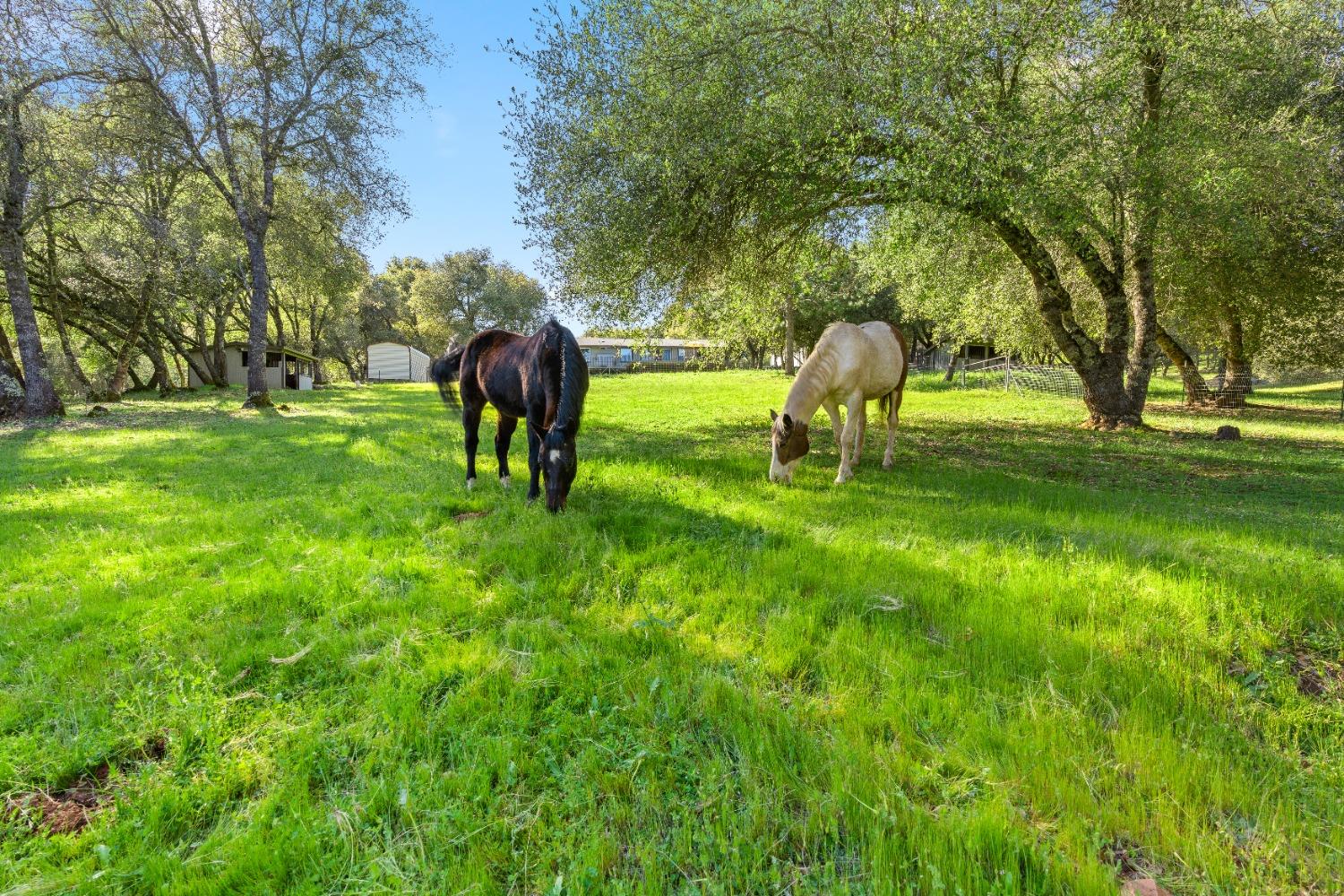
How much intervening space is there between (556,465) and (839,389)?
4.37m

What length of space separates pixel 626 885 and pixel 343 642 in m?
2.27

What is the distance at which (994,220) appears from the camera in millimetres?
10078

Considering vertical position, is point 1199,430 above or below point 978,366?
below

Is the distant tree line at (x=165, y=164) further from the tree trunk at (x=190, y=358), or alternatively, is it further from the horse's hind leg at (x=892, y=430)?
the horse's hind leg at (x=892, y=430)

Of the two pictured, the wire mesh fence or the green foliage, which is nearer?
the wire mesh fence

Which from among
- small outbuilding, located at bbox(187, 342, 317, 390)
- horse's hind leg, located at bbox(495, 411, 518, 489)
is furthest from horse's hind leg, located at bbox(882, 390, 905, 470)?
small outbuilding, located at bbox(187, 342, 317, 390)

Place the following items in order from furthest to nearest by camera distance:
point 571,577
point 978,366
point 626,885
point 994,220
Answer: point 978,366 < point 994,220 < point 571,577 < point 626,885

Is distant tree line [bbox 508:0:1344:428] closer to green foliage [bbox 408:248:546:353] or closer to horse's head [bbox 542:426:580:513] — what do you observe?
horse's head [bbox 542:426:580:513]

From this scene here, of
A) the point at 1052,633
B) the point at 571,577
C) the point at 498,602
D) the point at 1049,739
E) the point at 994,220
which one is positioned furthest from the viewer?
the point at 994,220

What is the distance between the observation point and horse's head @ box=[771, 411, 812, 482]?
682 centimetres

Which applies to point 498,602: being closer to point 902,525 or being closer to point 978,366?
point 902,525

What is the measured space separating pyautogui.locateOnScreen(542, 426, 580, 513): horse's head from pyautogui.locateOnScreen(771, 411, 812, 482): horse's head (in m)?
2.73

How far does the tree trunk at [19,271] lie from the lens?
12289 millimetres

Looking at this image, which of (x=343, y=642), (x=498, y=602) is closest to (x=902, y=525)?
(x=498, y=602)
